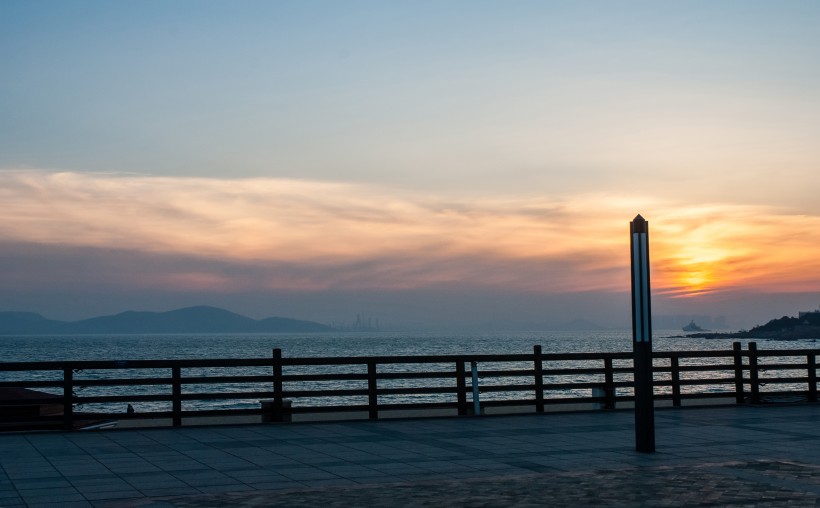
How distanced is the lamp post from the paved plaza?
36 cm

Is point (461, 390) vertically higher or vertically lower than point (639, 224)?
lower

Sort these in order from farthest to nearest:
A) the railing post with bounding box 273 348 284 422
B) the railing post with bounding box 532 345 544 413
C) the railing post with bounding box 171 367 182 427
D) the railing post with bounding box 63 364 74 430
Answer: the railing post with bounding box 532 345 544 413, the railing post with bounding box 273 348 284 422, the railing post with bounding box 171 367 182 427, the railing post with bounding box 63 364 74 430

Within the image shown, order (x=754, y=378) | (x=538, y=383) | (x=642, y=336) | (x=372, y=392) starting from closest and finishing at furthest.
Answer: (x=642, y=336), (x=372, y=392), (x=538, y=383), (x=754, y=378)

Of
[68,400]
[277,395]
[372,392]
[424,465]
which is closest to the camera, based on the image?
[424,465]

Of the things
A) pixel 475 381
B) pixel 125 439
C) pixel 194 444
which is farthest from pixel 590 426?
pixel 125 439

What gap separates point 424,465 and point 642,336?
3.77m

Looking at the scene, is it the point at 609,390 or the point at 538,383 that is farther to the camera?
the point at 609,390

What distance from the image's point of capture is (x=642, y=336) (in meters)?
13.3

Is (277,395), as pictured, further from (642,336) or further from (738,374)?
(738,374)

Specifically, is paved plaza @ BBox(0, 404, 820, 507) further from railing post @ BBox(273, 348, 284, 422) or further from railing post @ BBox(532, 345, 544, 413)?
railing post @ BBox(532, 345, 544, 413)

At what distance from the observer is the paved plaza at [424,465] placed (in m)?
9.40

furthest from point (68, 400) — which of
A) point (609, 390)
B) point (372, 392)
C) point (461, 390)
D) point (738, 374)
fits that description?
point (738, 374)

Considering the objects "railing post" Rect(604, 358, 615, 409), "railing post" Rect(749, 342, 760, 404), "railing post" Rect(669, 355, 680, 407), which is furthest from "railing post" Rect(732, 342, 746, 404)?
"railing post" Rect(604, 358, 615, 409)

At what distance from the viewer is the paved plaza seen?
9.40 meters
